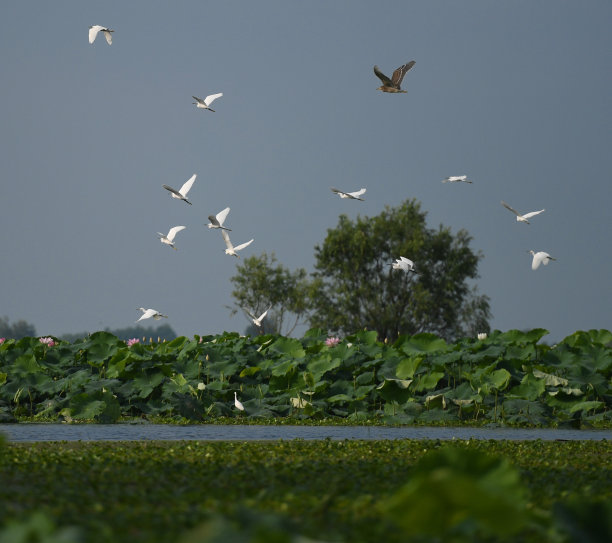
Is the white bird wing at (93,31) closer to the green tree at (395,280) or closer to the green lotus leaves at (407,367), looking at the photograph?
the green lotus leaves at (407,367)

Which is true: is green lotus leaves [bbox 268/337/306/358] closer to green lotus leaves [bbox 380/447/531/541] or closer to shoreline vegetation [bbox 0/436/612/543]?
shoreline vegetation [bbox 0/436/612/543]

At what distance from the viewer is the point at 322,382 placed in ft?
38.4

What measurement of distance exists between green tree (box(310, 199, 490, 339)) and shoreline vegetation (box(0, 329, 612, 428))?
1311 inches

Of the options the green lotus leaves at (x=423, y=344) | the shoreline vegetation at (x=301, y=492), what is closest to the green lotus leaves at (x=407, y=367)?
the green lotus leaves at (x=423, y=344)

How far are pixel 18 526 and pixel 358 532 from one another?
1.39 metres

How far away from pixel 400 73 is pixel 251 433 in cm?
767

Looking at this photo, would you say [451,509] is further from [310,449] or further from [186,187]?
[186,187]

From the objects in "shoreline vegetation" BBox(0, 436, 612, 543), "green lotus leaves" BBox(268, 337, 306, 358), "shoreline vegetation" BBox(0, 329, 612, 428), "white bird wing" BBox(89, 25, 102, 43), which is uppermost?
"white bird wing" BBox(89, 25, 102, 43)

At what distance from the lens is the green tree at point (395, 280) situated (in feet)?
153

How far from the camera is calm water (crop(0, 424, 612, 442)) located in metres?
8.47

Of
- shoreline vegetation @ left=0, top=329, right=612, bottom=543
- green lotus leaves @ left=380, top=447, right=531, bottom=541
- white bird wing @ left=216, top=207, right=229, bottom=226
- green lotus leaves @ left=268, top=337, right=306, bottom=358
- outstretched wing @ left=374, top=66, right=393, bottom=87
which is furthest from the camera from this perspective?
white bird wing @ left=216, top=207, right=229, bottom=226

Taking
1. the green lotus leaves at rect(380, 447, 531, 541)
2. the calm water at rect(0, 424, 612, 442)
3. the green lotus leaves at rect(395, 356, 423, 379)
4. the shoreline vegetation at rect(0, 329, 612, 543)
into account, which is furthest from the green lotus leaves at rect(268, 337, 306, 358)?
the green lotus leaves at rect(380, 447, 531, 541)

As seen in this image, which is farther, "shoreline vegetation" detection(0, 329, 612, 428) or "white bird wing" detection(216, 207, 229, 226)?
"white bird wing" detection(216, 207, 229, 226)

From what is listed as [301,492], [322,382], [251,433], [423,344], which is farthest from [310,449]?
[423,344]
